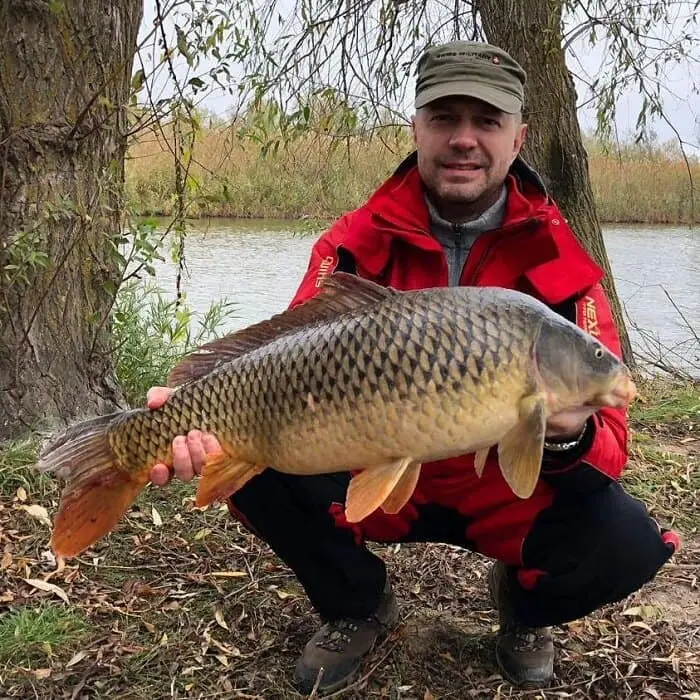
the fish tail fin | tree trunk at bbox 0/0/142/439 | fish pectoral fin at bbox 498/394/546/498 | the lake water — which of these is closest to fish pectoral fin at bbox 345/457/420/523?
fish pectoral fin at bbox 498/394/546/498

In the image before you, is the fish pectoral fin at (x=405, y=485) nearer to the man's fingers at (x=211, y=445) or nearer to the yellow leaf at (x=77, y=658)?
the man's fingers at (x=211, y=445)

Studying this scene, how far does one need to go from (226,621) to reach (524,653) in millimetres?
521

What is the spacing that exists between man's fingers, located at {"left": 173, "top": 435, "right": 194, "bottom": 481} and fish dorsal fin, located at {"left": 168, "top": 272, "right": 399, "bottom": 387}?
3.9 inches

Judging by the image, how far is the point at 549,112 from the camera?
344cm

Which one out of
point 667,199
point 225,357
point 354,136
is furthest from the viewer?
point 667,199

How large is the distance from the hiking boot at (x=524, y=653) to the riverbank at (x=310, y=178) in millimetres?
1336

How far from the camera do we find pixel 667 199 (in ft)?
29.5

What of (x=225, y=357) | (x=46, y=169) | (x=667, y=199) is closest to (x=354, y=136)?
(x=46, y=169)

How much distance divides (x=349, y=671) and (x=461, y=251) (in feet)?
2.45

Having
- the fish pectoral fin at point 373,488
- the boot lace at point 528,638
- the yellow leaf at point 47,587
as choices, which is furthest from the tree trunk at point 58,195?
the boot lace at point 528,638

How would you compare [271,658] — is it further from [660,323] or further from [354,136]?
[660,323]

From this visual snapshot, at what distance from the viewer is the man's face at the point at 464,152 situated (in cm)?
155

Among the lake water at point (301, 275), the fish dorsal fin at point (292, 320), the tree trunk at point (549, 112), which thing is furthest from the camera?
the lake water at point (301, 275)

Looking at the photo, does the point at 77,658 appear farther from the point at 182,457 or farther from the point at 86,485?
the point at 182,457
